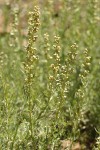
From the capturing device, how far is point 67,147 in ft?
10.4

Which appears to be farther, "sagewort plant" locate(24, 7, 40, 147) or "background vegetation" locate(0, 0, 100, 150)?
"background vegetation" locate(0, 0, 100, 150)

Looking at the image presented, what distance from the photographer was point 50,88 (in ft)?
9.78

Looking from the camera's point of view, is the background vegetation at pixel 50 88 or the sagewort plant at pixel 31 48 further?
the background vegetation at pixel 50 88

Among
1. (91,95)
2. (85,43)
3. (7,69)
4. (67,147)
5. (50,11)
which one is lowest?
(67,147)

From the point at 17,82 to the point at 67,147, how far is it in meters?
0.92

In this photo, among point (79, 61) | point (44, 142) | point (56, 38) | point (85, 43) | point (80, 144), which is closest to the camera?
point (56, 38)

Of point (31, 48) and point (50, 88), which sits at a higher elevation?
point (31, 48)

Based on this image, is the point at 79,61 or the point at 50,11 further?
the point at 50,11

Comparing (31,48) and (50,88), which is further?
(50,88)

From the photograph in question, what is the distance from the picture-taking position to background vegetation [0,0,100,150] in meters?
2.91

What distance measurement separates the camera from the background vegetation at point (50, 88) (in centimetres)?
291

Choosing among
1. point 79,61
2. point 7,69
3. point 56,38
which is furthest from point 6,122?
point 79,61

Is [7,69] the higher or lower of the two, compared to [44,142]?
higher

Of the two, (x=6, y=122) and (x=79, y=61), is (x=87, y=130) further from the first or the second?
(x=6, y=122)
